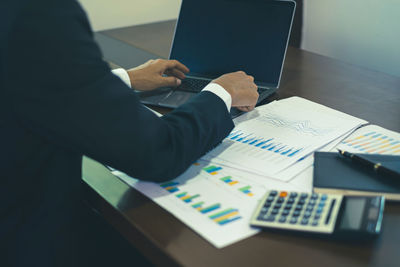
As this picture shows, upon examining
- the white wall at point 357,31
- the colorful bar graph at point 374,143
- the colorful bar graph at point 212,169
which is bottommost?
the colorful bar graph at point 212,169

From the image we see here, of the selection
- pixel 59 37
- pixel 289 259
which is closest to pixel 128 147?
pixel 59 37

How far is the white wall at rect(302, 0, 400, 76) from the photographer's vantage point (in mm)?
1705

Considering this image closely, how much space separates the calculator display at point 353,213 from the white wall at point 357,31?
117 centimetres

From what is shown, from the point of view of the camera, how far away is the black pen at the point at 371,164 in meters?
0.77

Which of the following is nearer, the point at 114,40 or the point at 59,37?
the point at 59,37

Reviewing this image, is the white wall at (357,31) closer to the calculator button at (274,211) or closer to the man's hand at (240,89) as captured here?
the man's hand at (240,89)

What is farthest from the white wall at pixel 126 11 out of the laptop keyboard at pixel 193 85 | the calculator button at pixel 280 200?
the calculator button at pixel 280 200

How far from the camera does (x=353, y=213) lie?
69cm

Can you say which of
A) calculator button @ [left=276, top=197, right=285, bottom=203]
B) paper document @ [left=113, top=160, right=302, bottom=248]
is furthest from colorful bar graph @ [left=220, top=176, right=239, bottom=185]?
calculator button @ [left=276, top=197, right=285, bottom=203]

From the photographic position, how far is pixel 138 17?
2260 mm

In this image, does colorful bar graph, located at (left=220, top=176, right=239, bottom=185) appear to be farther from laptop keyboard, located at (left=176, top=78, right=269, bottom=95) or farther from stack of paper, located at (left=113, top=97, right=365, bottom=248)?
laptop keyboard, located at (left=176, top=78, right=269, bottom=95)

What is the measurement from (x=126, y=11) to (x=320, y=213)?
1759mm

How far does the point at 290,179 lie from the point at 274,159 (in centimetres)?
7

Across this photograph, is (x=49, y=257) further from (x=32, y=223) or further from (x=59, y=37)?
(x=59, y=37)
